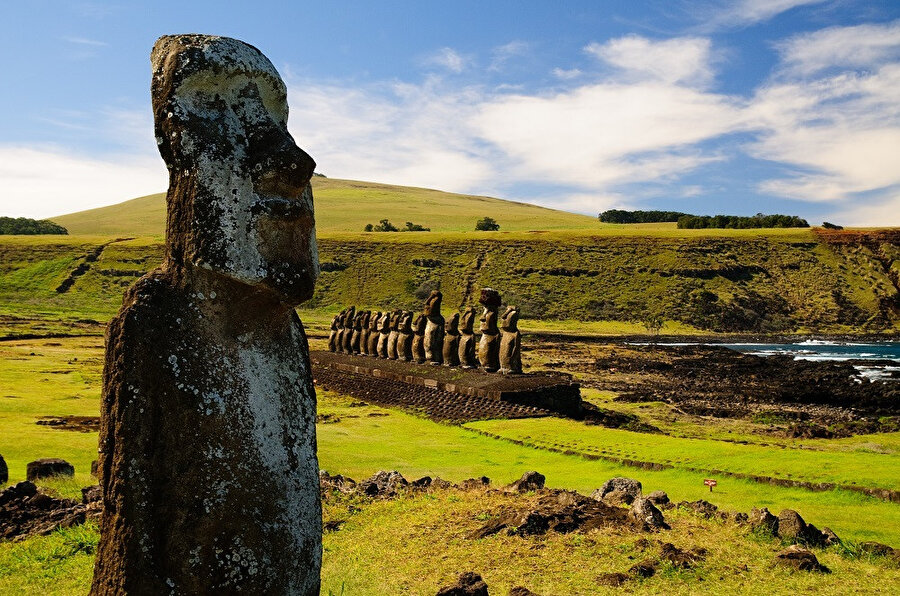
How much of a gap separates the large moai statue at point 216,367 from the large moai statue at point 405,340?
2303 cm

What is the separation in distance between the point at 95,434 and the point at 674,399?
17.5 m

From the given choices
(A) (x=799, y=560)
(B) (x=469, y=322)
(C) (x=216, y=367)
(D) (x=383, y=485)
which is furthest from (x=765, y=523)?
(B) (x=469, y=322)

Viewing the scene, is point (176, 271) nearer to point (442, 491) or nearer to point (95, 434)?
point (442, 491)

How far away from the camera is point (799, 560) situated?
6676mm

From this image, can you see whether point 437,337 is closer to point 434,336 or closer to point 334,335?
point 434,336

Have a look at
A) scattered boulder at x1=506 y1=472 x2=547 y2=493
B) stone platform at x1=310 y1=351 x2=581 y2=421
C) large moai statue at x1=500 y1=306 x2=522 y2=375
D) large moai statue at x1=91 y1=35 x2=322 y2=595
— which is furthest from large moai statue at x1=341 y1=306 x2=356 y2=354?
large moai statue at x1=91 y1=35 x2=322 y2=595

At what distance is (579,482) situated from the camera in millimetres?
11188

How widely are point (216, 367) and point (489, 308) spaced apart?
61.5ft

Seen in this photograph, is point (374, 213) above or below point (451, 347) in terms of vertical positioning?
above

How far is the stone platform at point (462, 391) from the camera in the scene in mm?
18828

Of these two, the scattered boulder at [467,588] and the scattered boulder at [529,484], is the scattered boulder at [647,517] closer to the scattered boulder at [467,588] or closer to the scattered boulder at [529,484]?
the scattered boulder at [529,484]

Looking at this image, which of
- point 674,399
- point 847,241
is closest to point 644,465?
point 674,399

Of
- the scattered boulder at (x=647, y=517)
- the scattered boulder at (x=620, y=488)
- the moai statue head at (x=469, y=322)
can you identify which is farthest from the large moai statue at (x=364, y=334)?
the scattered boulder at (x=647, y=517)

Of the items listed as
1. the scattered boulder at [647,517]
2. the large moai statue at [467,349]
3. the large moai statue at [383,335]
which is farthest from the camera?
the large moai statue at [383,335]
